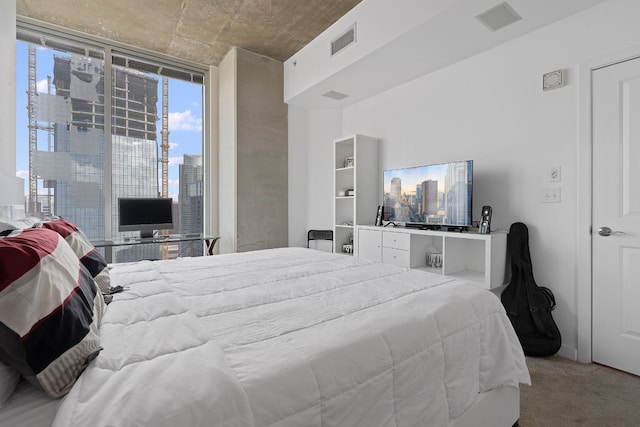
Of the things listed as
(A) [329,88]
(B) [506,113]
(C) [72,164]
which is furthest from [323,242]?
(C) [72,164]

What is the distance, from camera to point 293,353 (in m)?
0.84

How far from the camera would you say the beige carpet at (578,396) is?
162 cm

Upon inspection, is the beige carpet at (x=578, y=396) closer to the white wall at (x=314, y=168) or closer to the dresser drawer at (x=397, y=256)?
the dresser drawer at (x=397, y=256)

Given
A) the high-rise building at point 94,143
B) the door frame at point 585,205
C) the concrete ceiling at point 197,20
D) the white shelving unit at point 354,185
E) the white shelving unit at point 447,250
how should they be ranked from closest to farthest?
the door frame at point 585,205 < the white shelving unit at point 447,250 < the concrete ceiling at point 197,20 < the high-rise building at point 94,143 < the white shelving unit at point 354,185

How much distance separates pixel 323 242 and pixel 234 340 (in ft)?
12.2

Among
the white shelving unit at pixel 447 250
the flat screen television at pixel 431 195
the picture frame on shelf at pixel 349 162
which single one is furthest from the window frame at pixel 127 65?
the flat screen television at pixel 431 195

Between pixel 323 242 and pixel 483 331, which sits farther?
pixel 323 242

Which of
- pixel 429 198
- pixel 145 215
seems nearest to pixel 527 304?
pixel 429 198

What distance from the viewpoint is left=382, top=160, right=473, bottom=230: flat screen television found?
2.80m

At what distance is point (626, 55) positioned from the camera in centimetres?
209

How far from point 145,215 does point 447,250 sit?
10.8ft

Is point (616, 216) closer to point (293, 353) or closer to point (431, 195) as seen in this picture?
point (431, 195)

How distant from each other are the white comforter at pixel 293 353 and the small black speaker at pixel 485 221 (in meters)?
1.28

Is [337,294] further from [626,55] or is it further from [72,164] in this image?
[72,164]
